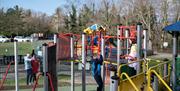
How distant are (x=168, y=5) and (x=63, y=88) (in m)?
47.9

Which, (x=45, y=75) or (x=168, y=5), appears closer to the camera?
(x=45, y=75)

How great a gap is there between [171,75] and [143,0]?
47296mm

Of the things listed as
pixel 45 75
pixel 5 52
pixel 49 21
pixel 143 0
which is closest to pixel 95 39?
pixel 5 52

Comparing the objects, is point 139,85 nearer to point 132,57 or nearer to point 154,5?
point 132,57

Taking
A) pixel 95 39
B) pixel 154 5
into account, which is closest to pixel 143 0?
pixel 154 5

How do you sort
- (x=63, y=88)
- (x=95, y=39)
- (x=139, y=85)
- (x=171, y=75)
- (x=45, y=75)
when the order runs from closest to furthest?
1. (x=45, y=75)
2. (x=139, y=85)
3. (x=171, y=75)
4. (x=63, y=88)
5. (x=95, y=39)

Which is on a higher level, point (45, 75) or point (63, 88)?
point (45, 75)

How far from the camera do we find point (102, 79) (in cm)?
1410

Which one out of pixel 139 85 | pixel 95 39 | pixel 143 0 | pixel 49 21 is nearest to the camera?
pixel 139 85

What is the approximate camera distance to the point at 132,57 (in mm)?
15781

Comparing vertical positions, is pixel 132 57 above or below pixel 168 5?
below

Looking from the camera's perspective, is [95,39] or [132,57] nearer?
[132,57]

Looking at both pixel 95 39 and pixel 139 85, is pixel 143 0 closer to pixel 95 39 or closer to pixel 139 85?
pixel 95 39

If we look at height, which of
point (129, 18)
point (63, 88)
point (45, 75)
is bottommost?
point (63, 88)
